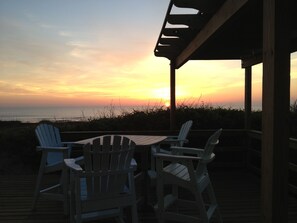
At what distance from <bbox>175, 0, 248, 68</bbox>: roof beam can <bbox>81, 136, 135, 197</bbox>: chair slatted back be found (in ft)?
4.38

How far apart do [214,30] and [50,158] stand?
7.45 feet

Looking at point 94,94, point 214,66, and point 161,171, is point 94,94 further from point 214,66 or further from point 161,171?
point 161,171

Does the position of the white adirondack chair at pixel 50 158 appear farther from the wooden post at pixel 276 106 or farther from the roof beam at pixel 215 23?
the wooden post at pixel 276 106

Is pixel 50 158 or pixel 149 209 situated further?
pixel 50 158

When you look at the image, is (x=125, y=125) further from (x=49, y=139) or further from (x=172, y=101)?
(x=49, y=139)

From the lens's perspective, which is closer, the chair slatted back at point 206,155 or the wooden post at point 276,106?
the wooden post at point 276,106

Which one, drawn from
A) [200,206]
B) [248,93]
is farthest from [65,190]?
[248,93]

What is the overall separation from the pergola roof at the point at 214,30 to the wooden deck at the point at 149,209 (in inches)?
73.7

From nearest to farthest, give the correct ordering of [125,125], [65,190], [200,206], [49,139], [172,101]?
1. [200,206]
2. [65,190]
3. [49,139]
4. [172,101]
5. [125,125]

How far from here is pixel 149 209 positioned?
362 centimetres

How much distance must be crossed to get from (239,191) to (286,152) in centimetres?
260

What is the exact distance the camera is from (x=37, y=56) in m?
8.57

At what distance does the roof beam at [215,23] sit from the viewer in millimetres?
2562

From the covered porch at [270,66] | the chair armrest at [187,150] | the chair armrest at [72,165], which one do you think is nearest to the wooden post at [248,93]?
the covered porch at [270,66]
